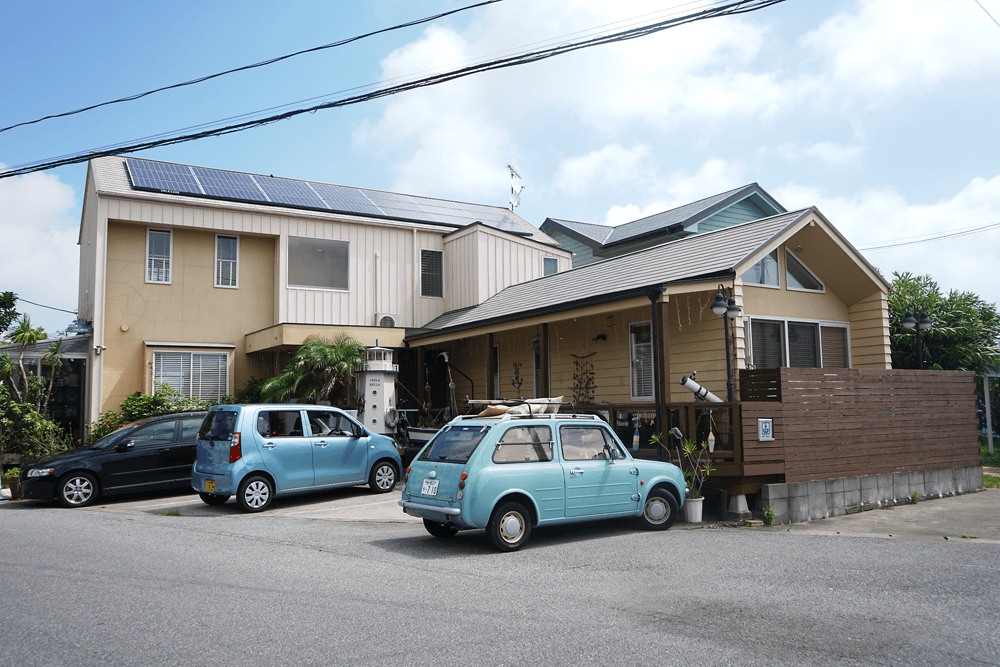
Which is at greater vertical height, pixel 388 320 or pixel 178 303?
pixel 178 303

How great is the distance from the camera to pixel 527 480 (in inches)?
338

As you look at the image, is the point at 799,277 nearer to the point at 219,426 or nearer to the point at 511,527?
the point at 511,527

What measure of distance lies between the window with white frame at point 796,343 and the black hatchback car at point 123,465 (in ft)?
Answer: 34.0

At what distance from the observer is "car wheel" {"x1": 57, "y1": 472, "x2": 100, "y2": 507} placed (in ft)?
40.5

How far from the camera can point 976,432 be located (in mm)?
14172

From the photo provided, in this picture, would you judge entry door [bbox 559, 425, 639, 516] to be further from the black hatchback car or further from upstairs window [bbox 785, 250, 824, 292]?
the black hatchback car

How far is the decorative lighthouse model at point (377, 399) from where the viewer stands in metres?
17.0

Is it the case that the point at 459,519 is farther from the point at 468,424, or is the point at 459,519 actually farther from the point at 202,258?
the point at 202,258

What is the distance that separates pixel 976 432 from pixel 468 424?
429 inches

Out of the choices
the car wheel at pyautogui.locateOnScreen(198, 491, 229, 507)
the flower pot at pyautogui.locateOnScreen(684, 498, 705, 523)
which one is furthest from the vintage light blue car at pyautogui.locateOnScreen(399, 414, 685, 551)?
the car wheel at pyautogui.locateOnScreen(198, 491, 229, 507)

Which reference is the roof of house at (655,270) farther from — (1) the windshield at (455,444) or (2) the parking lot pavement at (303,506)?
(2) the parking lot pavement at (303,506)

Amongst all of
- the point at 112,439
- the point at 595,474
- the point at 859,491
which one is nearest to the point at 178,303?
the point at 112,439

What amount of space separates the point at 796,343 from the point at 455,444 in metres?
8.28

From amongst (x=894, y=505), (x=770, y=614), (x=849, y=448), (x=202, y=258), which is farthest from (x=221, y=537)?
(x=202, y=258)
